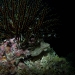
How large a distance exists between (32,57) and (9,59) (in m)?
0.49

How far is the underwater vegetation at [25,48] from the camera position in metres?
3.15

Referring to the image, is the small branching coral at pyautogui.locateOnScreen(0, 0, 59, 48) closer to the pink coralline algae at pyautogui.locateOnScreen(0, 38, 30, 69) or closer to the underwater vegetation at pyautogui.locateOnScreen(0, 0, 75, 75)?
the underwater vegetation at pyautogui.locateOnScreen(0, 0, 75, 75)

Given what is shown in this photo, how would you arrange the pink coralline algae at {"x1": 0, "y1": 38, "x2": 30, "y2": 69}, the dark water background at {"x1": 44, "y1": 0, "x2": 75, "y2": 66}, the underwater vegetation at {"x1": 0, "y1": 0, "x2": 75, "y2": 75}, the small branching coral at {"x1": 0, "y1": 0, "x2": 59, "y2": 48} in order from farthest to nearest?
1. the dark water background at {"x1": 44, "y1": 0, "x2": 75, "y2": 66}
2. the small branching coral at {"x1": 0, "y1": 0, "x2": 59, "y2": 48}
3. the pink coralline algae at {"x1": 0, "y1": 38, "x2": 30, "y2": 69}
4. the underwater vegetation at {"x1": 0, "y1": 0, "x2": 75, "y2": 75}

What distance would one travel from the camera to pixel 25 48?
137 inches

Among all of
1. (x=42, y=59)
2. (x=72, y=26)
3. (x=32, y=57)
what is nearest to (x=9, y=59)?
(x=32, y=57)

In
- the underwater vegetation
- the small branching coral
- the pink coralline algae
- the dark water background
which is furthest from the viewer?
the dark water background

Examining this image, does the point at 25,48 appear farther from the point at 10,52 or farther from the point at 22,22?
the point at 22,22

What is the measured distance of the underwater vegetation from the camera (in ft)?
10.3

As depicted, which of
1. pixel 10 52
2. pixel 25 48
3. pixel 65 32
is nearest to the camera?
pixel 10 52

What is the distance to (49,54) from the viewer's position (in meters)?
3.49

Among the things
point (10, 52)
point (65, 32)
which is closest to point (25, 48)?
point (10, 52)

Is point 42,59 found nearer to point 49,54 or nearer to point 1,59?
point 49,54

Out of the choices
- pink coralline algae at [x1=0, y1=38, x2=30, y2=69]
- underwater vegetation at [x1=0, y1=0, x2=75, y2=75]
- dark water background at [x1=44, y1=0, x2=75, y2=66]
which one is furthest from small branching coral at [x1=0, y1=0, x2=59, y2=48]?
dark water background at [x1=44, y1=0, x2=75, y2=66]

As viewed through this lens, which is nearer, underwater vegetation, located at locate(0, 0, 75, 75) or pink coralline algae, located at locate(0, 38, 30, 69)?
underwater vegetation, located at locate(0, 0, 75, 75)
